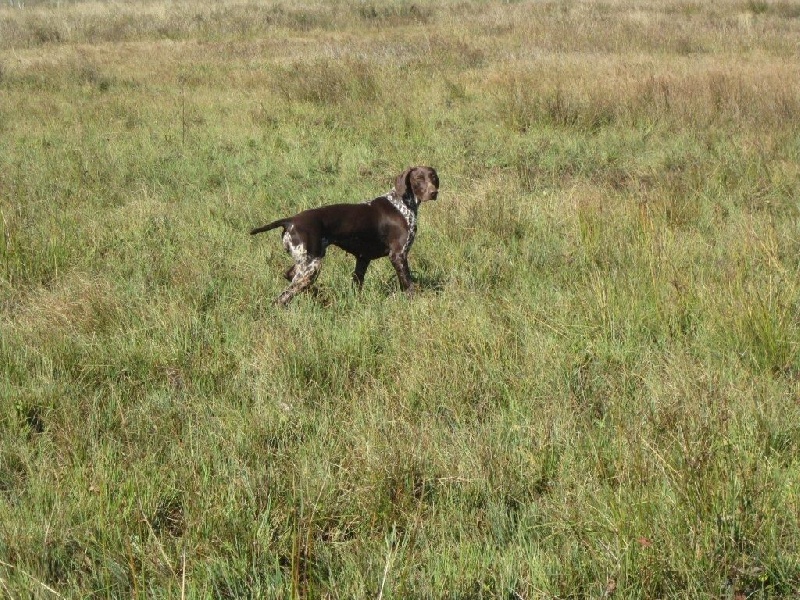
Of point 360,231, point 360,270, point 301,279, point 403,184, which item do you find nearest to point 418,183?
point 403,184

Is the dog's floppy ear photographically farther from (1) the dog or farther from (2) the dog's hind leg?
(2) the dog's hind leg

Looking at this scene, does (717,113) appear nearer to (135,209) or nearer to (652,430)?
(135,209)

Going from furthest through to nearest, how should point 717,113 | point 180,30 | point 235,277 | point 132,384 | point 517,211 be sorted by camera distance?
point 180,30, point 717,113, point 517,211, point 235,277, point 132,384

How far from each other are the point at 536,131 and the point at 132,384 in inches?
284

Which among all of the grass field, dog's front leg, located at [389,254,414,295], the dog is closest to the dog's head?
the dog

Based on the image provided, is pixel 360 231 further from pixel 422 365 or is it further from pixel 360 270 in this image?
pixel 422 365

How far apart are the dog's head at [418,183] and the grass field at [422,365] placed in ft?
1.88

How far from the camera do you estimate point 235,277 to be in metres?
5.59

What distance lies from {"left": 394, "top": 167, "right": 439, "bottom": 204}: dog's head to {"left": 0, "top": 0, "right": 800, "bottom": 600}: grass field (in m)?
0.57

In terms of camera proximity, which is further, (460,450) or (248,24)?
(248,24)

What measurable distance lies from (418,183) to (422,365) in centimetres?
192

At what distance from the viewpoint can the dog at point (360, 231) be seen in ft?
16.6

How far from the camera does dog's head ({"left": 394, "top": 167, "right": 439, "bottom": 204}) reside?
5.47m

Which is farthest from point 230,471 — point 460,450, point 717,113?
point 717,113
